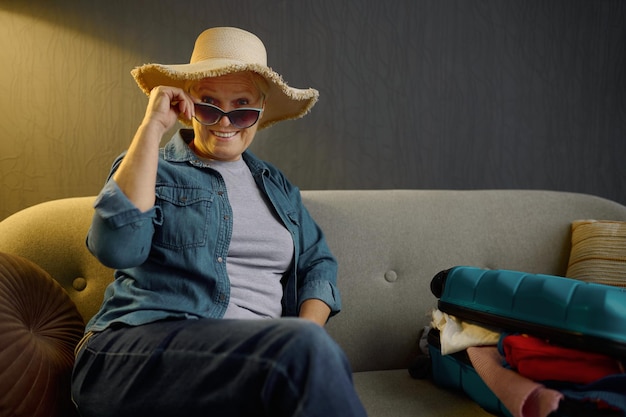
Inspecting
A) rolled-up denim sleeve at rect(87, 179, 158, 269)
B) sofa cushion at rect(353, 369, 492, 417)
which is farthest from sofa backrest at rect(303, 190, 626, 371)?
rolled-up denim sleeve at rect(87, 179, 158, 269)

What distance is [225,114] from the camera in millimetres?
1466

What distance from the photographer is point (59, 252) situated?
1.68m

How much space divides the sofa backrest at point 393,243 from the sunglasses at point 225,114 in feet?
1.48

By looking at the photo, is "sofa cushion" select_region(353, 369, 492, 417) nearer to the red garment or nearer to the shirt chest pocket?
the red garment

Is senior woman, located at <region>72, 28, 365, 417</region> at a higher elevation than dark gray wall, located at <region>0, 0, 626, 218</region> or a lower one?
lower

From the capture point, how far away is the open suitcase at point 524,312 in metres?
1.19

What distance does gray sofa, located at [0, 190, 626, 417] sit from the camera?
5.51 feet

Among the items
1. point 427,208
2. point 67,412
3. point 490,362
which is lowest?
point 67,412

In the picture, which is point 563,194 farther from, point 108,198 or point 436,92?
point 108,198

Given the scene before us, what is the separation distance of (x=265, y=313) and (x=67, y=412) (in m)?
0.51

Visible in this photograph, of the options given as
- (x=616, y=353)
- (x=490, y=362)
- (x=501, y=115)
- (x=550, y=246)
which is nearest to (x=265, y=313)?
(x=490, y=362)

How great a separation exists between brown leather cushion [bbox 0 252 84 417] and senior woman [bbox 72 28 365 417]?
7 centimetres

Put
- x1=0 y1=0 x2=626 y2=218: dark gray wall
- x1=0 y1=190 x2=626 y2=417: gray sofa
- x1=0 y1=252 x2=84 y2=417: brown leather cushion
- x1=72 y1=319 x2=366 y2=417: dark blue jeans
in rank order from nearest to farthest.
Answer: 1. x1=72 y1=319 x2=366 y2=417: dark blue jeans
2. x1=0 y1=252 x2=84 y2=417: brown leather cushion
3. x1=0 y1=190 x2=626 y2=417: gray sofa
4. x1=0 y1=0 x2=626 y2=218: dark gray wall

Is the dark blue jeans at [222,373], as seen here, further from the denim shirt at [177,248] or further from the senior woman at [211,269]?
the denim shirt at [177,248]
